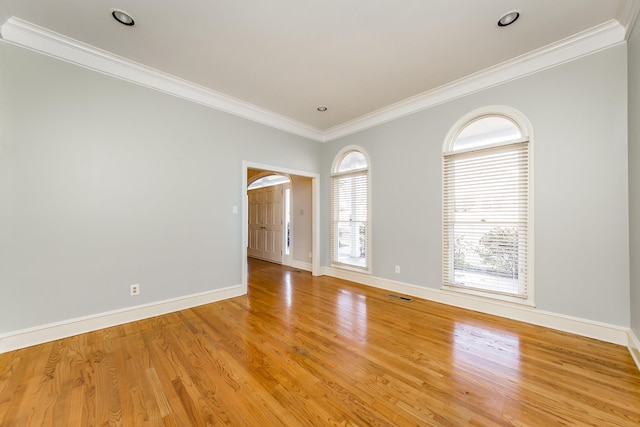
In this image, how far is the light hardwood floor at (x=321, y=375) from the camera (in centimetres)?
153

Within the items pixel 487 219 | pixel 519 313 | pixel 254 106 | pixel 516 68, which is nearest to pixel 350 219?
pixel 487 219

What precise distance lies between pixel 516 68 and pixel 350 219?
124 inches

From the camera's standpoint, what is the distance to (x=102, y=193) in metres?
2.73

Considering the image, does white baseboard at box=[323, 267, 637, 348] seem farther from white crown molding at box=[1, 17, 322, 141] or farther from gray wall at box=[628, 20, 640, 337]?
white crown molding at box=[1, 17, 322, 141]

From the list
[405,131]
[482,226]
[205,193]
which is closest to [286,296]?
[205,193]

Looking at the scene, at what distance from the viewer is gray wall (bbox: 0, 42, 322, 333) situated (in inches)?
91.3

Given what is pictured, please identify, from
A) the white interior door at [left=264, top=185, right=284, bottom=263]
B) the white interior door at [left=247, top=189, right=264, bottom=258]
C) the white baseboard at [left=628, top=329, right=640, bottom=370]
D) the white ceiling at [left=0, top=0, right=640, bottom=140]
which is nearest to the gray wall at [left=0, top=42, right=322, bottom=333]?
the white ceiling at [left=0, top=0, right=640, bottom=140]

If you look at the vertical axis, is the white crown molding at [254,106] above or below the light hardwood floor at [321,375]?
above

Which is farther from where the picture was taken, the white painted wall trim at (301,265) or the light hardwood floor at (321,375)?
the white painted wall trim at (301,265)

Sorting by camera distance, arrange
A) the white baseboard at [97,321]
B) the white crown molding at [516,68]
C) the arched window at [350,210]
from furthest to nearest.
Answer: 1. the arched window at [350,210]
2. the white crown molding at [516,68]
3. the white baseboard at [97,321]

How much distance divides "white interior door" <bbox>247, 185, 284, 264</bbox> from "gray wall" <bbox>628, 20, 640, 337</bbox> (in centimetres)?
564

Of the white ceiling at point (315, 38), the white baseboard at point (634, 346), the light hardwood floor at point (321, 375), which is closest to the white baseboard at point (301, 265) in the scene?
the light hardwood floor at point (321, 375)

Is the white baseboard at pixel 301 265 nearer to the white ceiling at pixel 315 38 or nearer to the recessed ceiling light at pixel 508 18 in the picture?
the white ceiling at pixel 315 38

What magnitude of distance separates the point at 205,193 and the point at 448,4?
344cm
